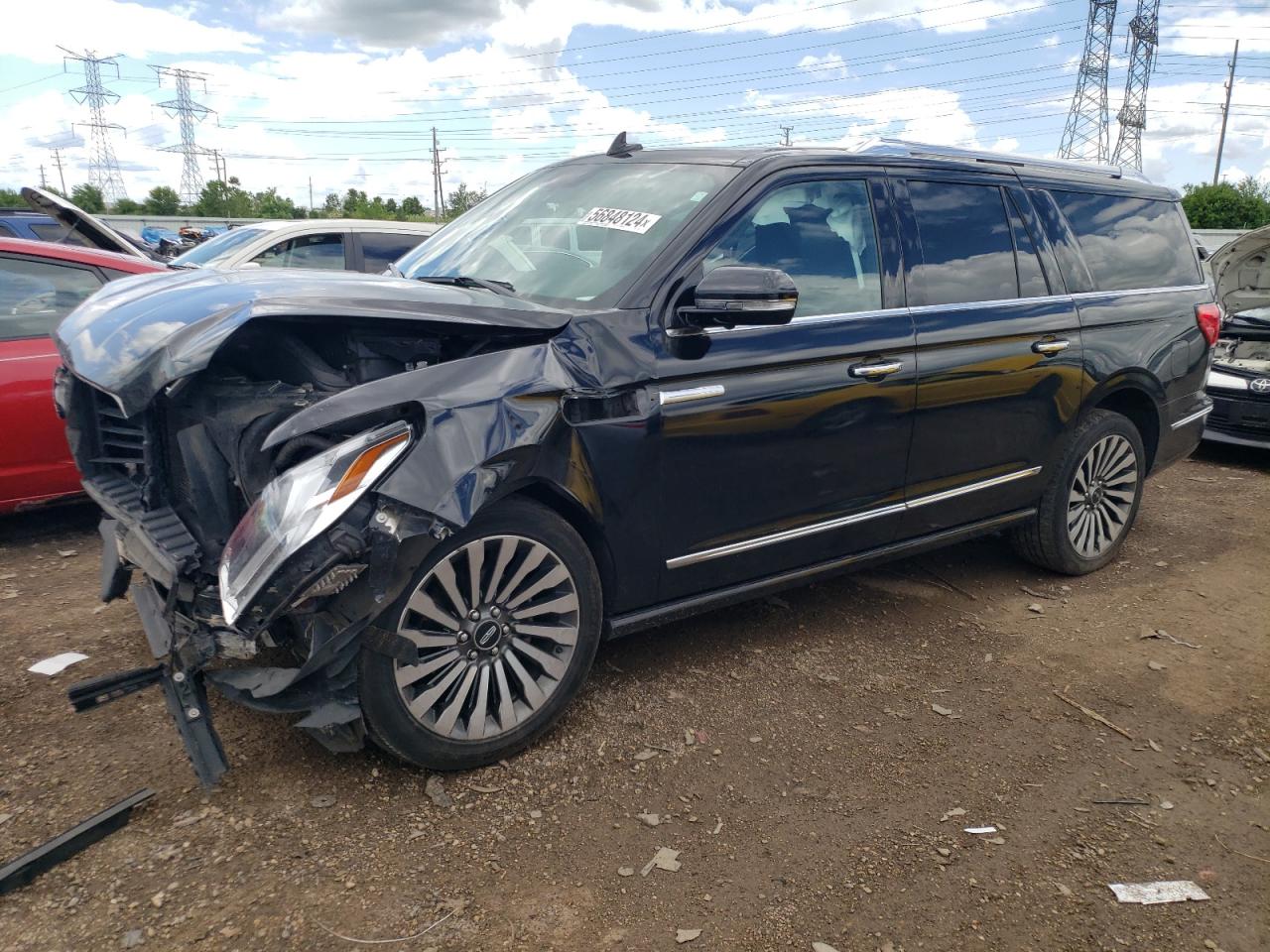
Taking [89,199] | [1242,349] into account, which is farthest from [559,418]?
[89,199]

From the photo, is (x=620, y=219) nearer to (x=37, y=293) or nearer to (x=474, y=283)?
(x=474, y=283)

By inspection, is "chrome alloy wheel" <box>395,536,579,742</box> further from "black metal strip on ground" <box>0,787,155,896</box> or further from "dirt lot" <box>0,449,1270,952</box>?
"black metal strip on ground" <box>0,787,155,896</box>

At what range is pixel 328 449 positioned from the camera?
260 centimetres

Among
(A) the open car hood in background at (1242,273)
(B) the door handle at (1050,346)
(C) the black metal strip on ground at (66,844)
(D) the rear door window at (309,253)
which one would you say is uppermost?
(D) the rear door window at (309,253)

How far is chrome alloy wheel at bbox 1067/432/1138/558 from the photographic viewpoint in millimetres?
4891

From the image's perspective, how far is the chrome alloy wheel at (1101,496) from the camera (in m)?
4.89

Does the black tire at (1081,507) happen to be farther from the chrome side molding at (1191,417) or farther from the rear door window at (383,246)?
the rear door window at (383,246)

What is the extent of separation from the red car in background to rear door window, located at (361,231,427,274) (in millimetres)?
3276

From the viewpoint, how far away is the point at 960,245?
13.6 feet

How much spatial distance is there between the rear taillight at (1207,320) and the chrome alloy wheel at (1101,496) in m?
0.82

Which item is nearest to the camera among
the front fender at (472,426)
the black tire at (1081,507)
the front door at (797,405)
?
the front fender at (472,426)

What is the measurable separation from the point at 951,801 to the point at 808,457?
1.28 meters

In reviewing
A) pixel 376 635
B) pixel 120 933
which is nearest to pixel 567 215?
pixel 376 635

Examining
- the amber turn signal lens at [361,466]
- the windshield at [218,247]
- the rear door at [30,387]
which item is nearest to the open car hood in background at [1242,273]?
the windshield at [218,247]
